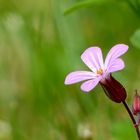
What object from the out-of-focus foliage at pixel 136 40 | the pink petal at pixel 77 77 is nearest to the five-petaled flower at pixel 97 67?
the pink petal at pixel 77 77

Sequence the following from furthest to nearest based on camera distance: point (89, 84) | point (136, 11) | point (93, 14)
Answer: point (93, 14) < point (136, 11) < point (89, 84)

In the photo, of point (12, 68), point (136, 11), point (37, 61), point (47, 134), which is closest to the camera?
point (136, 11)

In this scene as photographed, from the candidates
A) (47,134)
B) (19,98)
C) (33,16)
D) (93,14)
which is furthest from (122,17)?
(47,134)

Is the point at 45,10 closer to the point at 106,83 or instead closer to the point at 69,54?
the point at 69,54

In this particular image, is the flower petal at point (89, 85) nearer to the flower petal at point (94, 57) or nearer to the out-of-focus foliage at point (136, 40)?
the flower petal at point (94, 57)

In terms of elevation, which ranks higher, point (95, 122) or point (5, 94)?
point (5, 94)

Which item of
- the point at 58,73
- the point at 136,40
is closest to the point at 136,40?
the point at 136,40

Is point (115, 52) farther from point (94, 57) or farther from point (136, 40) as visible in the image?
point (136, 40)

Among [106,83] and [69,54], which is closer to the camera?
[106,83]
